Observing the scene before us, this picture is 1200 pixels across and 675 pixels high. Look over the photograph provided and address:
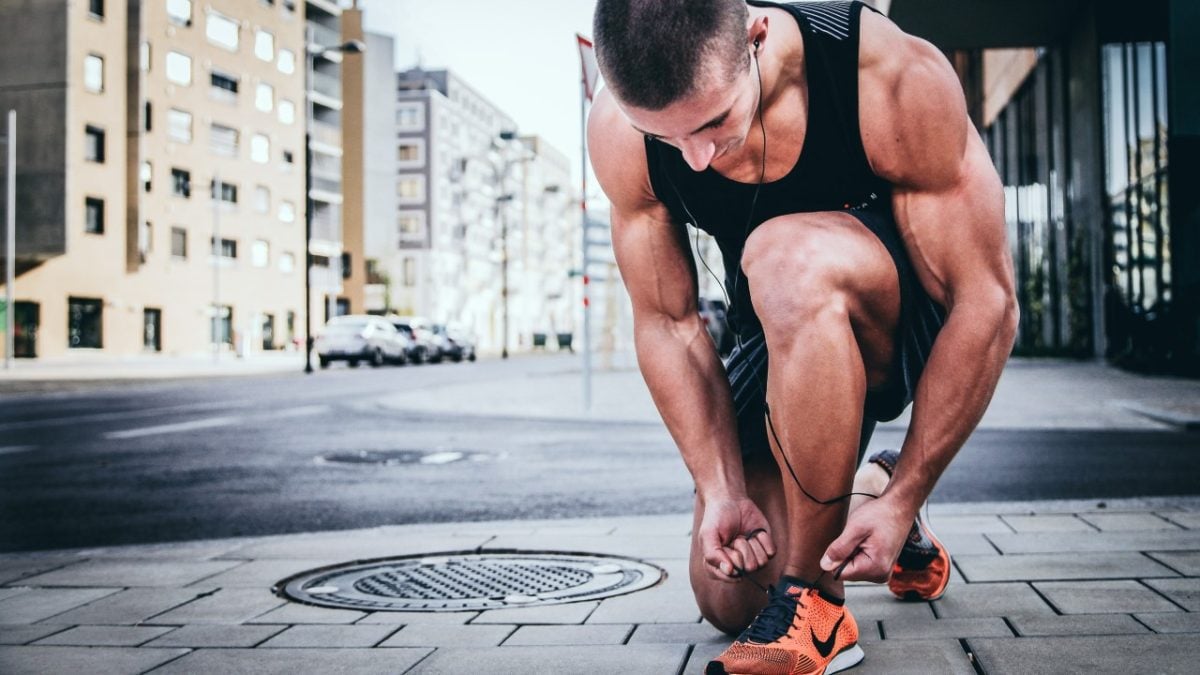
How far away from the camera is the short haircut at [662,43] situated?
1.87 m

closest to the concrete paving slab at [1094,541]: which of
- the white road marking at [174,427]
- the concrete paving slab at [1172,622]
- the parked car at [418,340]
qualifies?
the concrete paving slab at [1172,622]

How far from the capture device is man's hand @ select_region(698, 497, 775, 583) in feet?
7.52

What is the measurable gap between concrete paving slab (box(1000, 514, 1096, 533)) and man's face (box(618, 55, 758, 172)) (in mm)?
2570

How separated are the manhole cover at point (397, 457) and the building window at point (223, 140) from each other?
43.7m

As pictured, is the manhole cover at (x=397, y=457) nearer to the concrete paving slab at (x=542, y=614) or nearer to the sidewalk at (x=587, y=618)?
the sidewalk at (x=587, y=618)

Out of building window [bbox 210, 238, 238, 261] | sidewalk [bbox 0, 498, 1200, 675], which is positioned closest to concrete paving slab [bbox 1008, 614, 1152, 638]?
sidewalk [bbox 0, 498, 1200, 675]

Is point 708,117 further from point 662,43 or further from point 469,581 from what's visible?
point 469,581

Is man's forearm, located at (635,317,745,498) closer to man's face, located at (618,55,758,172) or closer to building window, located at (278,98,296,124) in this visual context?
man's face, located at (618,55,758,172)

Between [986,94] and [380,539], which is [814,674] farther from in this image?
[986,94]

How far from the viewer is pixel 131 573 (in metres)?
3.72

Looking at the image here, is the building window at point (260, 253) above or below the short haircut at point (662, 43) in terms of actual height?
above

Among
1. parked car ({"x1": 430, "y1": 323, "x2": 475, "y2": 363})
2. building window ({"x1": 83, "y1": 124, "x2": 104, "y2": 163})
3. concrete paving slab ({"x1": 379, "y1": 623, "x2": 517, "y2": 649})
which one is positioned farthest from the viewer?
parked car ({"x1": 430, "y1": 323, "x2": 475, "y2": 363})

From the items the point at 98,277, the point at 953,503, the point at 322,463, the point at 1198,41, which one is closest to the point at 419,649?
the point at 953,503

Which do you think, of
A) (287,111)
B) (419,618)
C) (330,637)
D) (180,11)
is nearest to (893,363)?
(419,618)
